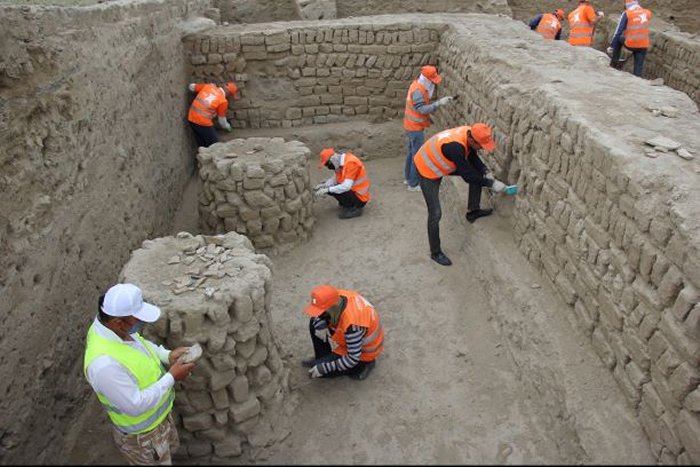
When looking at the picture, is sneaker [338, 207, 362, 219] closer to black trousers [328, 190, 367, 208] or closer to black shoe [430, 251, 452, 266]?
black trousers [328, 190, 367, 208]

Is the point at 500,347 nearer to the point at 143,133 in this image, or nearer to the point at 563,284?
the point at 563,284

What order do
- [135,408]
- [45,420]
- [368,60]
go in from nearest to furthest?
[135,408], [45,420], [368,60]

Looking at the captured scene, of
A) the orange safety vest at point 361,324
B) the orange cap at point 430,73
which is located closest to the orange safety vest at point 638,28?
the orange cap at point 430,73

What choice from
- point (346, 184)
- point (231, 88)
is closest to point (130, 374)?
point (346, 184)

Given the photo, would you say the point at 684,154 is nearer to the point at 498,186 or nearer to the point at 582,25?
the point at 498,186

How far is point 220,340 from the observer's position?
3.64 metres

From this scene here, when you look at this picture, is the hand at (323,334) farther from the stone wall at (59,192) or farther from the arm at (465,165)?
the arm at (465,165)

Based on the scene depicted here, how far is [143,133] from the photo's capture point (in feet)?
20.5

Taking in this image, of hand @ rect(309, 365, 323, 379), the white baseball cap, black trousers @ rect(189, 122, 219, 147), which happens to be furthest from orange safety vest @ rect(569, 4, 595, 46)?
the white baseball cap

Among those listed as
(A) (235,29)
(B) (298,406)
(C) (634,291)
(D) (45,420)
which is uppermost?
(A) (235,29)

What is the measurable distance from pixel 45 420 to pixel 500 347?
12.2ft

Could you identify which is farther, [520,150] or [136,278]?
[520,150]

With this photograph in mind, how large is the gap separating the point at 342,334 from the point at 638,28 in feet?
27.0

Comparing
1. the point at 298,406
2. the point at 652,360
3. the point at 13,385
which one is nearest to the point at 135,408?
the point at 13,385
